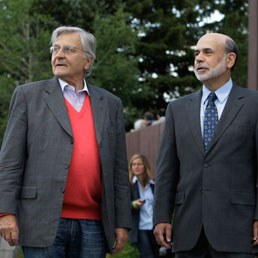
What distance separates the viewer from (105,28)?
20.2m

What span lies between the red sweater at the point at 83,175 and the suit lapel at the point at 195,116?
0.74 meters

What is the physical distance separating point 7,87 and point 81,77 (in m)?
15.6

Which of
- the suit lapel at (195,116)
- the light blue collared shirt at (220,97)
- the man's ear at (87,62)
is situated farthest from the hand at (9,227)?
the light blue collared shirt at (220,97)

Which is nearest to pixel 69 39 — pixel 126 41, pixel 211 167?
pixel 211 167

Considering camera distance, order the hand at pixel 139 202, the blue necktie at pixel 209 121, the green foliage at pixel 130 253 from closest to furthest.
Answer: the blue necktie at pixel 209 121 → the hand at pixel 139 202 → the green foliage at pixel 130 253

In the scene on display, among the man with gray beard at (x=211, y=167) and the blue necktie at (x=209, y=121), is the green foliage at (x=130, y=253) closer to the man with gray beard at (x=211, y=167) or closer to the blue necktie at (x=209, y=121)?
→ the man with gray beard at (x=211, y=167)

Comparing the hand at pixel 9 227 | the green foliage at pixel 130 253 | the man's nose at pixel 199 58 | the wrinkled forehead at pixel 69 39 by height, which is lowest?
the green foliage at pixel 130 253

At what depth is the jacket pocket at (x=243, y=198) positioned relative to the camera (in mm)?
4285

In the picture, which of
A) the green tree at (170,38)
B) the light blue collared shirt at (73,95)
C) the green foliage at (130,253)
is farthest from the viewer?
the green tree at (170,38)

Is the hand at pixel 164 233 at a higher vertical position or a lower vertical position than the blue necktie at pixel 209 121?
lower

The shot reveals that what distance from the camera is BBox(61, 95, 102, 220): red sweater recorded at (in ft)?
13.5

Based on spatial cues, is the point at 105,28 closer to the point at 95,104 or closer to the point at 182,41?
the point at 182,41

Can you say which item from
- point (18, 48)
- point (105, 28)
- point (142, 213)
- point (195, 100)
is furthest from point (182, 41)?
point (195, 100)

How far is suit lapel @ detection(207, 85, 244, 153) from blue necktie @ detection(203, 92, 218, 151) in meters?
0.06
